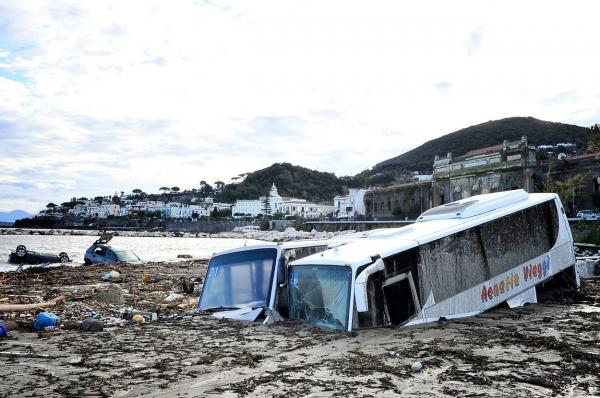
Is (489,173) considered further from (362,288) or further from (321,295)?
(362,288)

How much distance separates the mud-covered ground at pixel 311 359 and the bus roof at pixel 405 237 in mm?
1287

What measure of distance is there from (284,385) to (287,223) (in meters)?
115

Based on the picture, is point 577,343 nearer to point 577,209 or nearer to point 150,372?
point 150,372

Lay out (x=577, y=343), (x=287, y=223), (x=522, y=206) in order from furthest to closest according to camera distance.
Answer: (x=287, y=223)
(x=522, y=206)
(x=577, y=343)

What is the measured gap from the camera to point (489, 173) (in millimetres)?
51188

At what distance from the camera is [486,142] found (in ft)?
533

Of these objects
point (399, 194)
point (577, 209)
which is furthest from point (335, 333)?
point (399, 194)

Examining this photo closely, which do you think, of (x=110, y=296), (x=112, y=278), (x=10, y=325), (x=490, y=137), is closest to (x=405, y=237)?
(x=10, y=325)

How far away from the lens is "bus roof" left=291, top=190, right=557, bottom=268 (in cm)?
961

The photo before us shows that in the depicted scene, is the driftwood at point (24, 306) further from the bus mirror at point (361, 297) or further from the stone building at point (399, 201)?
the stone building at point (399, 201)

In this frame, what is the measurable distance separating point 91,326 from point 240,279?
10.3 feet

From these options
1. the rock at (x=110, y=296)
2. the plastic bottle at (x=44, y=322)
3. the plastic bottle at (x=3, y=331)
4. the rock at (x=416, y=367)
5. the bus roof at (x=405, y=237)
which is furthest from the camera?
the rock at (x=110, y=296)

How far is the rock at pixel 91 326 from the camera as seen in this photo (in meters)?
10.8

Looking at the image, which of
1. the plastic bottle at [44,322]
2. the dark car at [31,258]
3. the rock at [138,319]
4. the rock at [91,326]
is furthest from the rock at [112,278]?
the dark car at [31,258]
